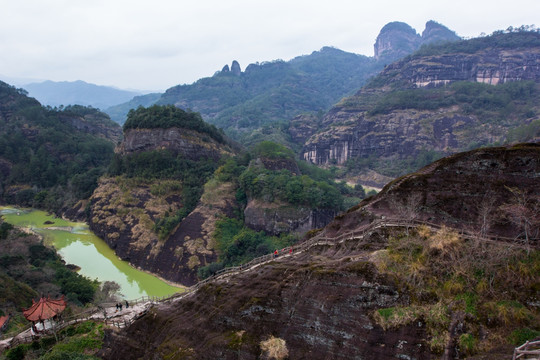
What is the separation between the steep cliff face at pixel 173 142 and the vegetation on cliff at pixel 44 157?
10.0 metres

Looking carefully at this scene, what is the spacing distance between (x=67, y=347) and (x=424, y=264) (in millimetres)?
15132

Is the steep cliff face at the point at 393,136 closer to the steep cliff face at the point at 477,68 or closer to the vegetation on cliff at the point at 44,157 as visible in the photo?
the steep cliff face at the point at 477,68

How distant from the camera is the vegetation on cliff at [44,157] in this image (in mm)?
54750

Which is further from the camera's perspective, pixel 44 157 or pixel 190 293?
pixel 44 157

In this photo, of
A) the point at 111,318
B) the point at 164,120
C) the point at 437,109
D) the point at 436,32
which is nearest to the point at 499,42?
the point at 437,109

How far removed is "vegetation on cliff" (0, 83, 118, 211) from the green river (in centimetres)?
379

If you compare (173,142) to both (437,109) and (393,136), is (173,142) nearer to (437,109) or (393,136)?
(393,136)

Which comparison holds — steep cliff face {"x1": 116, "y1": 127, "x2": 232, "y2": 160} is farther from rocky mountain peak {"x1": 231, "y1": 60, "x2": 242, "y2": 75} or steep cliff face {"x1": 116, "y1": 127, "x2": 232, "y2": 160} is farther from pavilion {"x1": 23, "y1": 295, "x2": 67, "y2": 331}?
rocky mountain peak {"x1": 231, "y1": 60, "x2": 242, "y2": 75}

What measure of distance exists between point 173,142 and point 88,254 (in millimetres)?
18096

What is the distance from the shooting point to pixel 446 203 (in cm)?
1295

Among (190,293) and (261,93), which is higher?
(261,93)

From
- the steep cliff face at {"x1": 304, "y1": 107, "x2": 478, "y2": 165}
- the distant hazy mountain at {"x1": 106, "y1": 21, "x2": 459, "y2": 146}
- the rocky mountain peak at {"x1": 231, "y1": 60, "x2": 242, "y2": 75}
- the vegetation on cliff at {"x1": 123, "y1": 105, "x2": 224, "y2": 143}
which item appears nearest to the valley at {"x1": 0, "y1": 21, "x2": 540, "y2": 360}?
the vegetation on cliff at {"x1": 123, "y1": 105, "x2": 224, "y2": 143}

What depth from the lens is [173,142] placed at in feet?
157

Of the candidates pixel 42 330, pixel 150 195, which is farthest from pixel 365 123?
pixel 42 330
